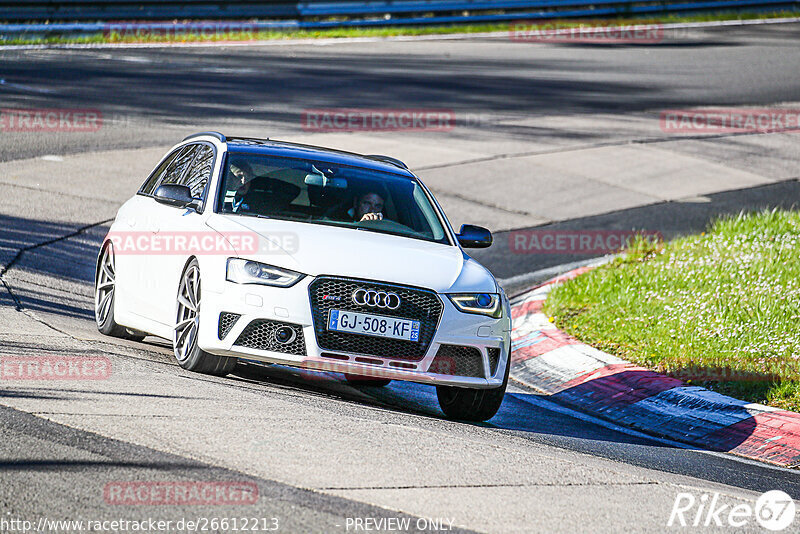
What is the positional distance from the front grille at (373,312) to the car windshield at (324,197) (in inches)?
37.5

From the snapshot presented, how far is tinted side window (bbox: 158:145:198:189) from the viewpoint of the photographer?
29.7 ft

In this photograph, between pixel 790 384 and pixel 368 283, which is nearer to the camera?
pixel 368 283

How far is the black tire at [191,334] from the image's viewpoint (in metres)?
7.29

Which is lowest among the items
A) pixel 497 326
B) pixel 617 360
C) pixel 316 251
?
pixel 617 360

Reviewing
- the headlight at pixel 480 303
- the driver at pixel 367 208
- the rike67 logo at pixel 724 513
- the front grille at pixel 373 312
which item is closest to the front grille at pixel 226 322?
the front grille at pixel 373 312

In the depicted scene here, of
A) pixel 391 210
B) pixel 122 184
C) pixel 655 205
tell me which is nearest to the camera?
pixel 391 210

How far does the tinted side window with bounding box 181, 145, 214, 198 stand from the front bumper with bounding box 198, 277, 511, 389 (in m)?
1.46

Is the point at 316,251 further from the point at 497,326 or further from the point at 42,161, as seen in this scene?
the point at 42,161

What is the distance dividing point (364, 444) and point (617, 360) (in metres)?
4.08

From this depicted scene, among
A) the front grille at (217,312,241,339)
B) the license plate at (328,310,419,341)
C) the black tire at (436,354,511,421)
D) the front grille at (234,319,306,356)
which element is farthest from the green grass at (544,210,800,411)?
the front grille at (217,312,241,339)

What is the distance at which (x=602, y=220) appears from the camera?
595 inches

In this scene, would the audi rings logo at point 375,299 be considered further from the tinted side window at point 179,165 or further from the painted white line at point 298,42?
the painted white line at point 298,42

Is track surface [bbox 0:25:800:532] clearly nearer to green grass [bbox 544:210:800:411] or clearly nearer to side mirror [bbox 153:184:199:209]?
side mirror [bbox 153:184:199:209]

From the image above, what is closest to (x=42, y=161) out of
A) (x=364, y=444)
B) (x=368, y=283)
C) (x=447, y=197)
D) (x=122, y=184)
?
(x=122, y=184)
